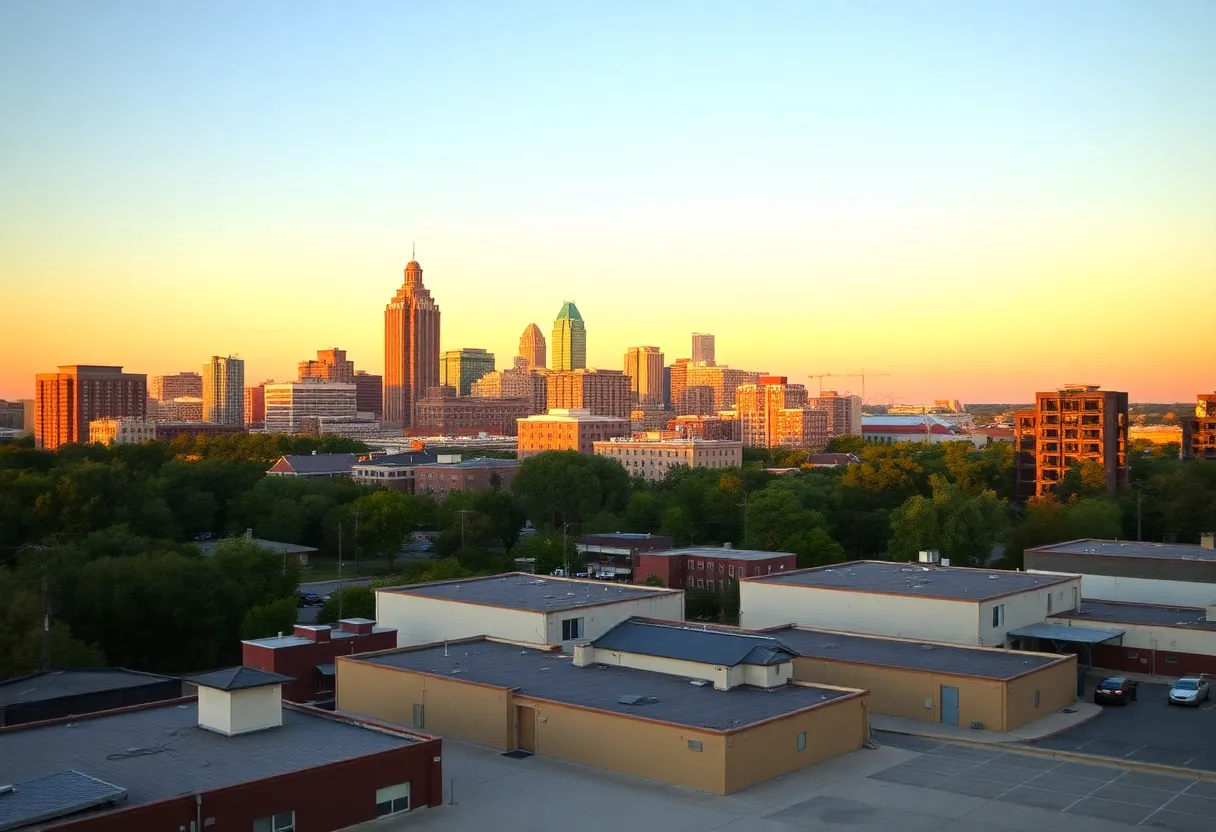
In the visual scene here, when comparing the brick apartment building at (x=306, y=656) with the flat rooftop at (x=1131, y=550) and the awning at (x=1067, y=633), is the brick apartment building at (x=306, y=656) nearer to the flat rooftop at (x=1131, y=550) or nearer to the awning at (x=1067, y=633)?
the awning at (x=1067, y=633)

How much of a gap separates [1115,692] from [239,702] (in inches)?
834

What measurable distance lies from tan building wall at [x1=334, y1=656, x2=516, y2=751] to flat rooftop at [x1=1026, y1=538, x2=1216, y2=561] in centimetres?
2636

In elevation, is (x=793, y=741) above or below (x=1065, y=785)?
above

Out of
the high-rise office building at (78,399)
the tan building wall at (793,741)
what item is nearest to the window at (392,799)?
the tan building wall at (793,741)

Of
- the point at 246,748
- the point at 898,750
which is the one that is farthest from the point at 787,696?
the point at 246,748

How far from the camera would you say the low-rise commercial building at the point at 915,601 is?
106 ft

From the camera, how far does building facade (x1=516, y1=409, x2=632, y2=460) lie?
145125 millimetres

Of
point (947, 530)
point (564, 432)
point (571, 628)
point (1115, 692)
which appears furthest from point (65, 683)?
point (564, 432)

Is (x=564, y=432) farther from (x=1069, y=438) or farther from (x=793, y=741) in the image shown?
(x=793, y=741)

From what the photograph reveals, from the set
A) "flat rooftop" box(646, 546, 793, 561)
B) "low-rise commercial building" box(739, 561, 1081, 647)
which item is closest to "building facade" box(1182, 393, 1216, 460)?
"flat rooftop" box(646, 546, 793, 561)

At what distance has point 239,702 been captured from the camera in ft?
67.8

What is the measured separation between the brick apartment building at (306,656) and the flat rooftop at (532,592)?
10.8ft

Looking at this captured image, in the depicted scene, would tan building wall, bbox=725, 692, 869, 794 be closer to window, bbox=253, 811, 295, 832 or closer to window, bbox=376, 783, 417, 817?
window, bbox=376, 783, 417, 817

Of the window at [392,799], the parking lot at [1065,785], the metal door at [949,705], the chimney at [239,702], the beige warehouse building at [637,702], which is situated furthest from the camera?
the metal door at [949,705]
